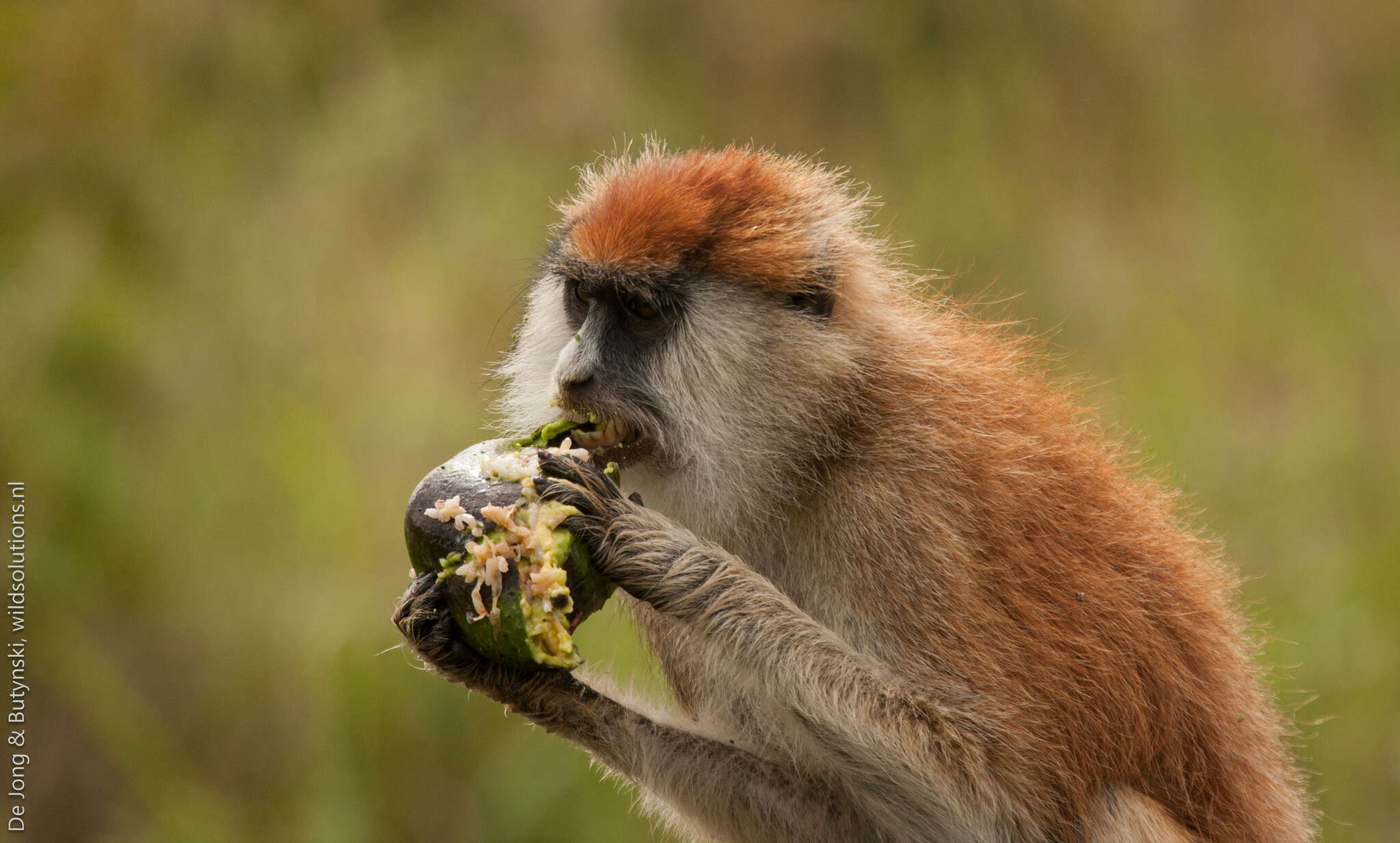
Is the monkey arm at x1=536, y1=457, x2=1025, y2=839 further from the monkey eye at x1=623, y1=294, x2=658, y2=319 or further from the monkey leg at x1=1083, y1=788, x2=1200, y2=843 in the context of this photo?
the monkey eye at x1=623, y1=294, x2=658, y2=319

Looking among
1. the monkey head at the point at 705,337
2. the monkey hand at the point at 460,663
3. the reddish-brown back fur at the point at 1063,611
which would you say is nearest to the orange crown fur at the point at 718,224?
the monkey head at the point at 705,337

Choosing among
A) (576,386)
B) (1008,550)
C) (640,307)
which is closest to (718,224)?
(640,307)

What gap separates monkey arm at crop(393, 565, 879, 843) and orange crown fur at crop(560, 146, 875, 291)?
41.3 inches

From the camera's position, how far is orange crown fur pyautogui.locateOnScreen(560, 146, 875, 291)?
2902 mm

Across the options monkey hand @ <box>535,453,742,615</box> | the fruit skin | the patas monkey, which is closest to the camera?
the fruit skin

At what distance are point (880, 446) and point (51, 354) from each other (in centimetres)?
380

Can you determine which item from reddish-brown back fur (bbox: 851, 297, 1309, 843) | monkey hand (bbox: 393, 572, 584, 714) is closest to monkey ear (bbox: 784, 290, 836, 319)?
reddish-brown back fur (bbox: 851, 297, 1309, 843)

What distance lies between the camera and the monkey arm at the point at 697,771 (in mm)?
3045

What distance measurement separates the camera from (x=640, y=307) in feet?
9.71

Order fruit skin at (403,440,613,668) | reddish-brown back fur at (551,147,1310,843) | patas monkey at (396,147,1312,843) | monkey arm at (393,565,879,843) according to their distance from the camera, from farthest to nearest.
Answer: monkey arm at (393,565,879,843) → reddish-brown back fur at (551,147,1310,843) → patas monkey at (396,147,1312,843) → fruit skin at (403,440,613,668)

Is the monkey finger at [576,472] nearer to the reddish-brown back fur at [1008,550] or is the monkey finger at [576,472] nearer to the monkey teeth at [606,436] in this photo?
the monkey teeth at [606,436]

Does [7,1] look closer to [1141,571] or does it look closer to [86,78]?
[86,78]

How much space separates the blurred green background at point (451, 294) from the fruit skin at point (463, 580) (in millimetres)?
1092

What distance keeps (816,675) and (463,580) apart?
773 millimetres
